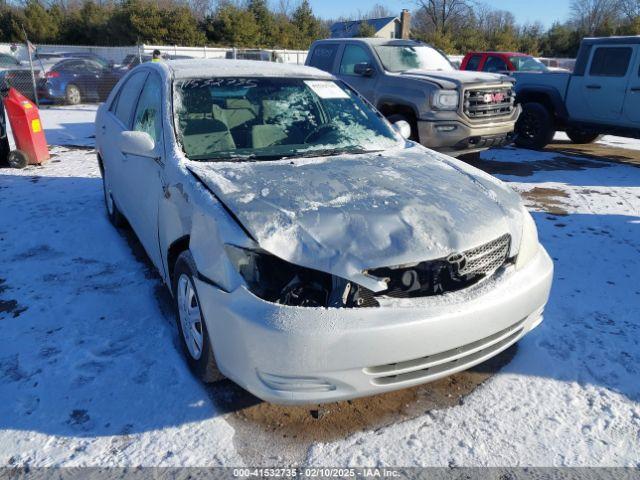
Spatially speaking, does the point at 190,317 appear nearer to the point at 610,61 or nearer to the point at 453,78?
the point at 453,78

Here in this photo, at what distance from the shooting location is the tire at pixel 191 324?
250 cm

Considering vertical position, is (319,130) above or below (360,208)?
above

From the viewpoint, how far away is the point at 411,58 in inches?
332

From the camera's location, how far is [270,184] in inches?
108

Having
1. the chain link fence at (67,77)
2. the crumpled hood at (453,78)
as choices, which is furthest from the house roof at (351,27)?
the crumpled hood at (453,78)

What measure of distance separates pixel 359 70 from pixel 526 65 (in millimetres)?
7212

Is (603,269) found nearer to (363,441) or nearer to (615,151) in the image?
(363,441)

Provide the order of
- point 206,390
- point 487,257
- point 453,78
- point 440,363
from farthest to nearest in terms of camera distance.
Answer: point 453,78, point 206,390, point 487,257, point 440,363

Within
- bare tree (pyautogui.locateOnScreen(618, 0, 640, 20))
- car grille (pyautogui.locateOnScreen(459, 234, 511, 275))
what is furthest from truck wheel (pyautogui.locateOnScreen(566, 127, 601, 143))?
bare tree (pyautogui.locateOnScreen(618, 0, 640, 20))

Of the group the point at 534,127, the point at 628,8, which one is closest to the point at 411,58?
the point at 534,127

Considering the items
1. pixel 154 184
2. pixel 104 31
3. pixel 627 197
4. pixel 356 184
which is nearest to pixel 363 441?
pixel 356 184

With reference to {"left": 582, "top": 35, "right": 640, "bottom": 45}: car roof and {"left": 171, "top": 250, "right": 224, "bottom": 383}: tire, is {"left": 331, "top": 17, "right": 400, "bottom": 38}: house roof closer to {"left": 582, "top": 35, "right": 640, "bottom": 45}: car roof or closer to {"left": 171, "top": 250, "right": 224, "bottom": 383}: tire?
{"left": 582, "top": 35, "right": 640, "bottom": 45}: car roof

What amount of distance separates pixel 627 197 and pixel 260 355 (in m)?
6.09

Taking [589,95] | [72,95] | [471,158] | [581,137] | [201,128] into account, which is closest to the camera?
[201,128]
